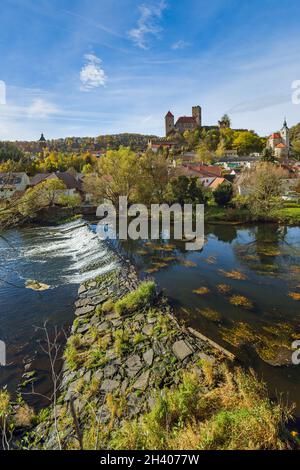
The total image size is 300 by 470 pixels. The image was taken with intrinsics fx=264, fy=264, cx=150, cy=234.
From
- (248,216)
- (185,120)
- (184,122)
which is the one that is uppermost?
(185,120)

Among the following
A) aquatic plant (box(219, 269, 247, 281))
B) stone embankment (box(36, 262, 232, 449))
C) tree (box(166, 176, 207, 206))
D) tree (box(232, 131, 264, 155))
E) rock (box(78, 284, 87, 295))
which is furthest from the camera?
tree (box(232, 131, 264, 155))

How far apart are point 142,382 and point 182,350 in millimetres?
1410

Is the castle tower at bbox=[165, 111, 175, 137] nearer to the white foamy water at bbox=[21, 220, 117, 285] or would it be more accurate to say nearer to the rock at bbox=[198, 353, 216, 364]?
the white foamy water at bbox=[21, 220, 117, 285]

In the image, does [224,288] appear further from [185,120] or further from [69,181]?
[185,120]

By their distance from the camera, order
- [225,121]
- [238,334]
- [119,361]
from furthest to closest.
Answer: [225,121] < [238,334] < [119,361]

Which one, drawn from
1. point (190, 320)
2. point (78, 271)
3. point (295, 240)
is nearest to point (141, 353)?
point (190, 320)

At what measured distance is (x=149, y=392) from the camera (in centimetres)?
567

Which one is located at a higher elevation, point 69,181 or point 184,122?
point 184,122

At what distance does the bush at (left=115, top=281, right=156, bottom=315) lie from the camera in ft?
30.0

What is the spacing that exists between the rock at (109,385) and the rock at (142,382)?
1.49ft

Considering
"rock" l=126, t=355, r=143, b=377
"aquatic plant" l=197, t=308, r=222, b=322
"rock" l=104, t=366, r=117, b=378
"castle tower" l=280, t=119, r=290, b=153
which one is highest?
"castle tower" l=280, t=119, r=290, b=153

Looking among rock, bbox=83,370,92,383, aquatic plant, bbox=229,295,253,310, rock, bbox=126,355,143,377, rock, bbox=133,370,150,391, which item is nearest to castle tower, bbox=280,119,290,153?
aquatic plant, bbox=229,295,253,310

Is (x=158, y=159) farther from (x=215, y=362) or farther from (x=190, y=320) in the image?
(x=215, y=362)
